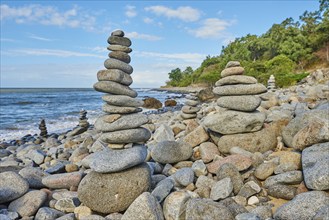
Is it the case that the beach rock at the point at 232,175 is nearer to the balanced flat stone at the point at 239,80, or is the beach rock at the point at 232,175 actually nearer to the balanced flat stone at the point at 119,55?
the balanced flat stone at the point at 119,55

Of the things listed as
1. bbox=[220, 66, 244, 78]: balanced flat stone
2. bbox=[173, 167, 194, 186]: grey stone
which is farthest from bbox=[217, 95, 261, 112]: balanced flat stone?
bbox=[173, 167, 194, 186]: grey stone

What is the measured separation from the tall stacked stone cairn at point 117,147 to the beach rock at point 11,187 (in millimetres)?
1253

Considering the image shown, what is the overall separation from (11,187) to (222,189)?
394 cm

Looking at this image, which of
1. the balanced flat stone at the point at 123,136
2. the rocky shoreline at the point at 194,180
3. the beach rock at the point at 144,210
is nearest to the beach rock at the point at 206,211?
the rocky shoreline at the point at 194,180

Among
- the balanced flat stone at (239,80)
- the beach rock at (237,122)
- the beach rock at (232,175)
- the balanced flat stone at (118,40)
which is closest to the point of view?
the beach rock at (232,175)

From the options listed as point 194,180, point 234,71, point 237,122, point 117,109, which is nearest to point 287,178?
point 194,180

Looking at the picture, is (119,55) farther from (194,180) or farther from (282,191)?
(282,191)

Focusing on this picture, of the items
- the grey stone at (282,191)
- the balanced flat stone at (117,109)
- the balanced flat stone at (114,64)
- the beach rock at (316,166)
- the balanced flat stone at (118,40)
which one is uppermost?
the balanced flat stone at (118,40)

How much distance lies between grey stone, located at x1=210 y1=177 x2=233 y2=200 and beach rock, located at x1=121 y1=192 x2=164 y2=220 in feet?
3.52

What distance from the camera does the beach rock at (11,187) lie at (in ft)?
16.1

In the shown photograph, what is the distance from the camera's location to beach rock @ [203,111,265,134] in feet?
23.2

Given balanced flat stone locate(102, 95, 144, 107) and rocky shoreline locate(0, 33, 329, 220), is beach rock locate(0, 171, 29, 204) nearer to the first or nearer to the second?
rocky shoreline locate(0, 33, 329, 220)

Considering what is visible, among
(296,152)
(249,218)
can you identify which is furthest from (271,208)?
(296,152)

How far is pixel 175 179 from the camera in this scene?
5508mm
